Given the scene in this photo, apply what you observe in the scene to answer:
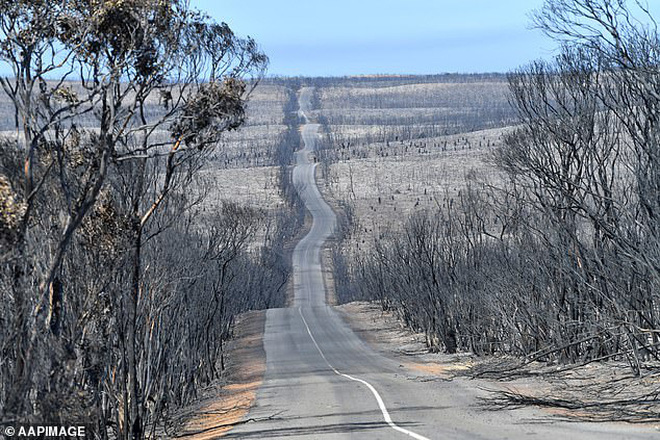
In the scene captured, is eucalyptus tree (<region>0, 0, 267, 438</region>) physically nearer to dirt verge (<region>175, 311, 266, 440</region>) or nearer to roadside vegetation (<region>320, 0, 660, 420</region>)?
dirt verge (<region>175, 311, 266, 440</region>)

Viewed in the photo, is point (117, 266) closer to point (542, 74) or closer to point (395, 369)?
point (542, 74)

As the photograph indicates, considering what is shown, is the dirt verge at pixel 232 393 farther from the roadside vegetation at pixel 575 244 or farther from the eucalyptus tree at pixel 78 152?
the roadside vegetation at pixel 575 244

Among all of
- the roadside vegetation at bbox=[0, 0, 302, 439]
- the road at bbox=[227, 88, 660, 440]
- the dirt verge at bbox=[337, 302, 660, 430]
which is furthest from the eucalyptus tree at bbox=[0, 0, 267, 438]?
the dirt verge at bbox=[337, 302, 660, 430]

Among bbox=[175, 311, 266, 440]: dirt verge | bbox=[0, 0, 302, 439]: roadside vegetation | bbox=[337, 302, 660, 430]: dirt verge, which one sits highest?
bbox=[0, 0, 302, 439]: roadside vegetation

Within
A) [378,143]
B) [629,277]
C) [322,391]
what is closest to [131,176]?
[322,391]

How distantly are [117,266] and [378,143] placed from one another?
16705 centimetres

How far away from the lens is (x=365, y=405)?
68.8 ft

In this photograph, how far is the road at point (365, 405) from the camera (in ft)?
48.8

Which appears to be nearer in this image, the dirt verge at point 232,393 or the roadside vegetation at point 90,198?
the roadside vegetation at point 90,198

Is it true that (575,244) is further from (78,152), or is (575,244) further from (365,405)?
(78,152)

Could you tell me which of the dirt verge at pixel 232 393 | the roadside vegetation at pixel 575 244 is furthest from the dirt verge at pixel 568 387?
the dirt verge at pixel 232 393

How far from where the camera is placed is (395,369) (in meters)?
33.4

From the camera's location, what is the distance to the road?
48.8ft

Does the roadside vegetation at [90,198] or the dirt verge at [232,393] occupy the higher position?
the roadside vegetation at [90,198]
